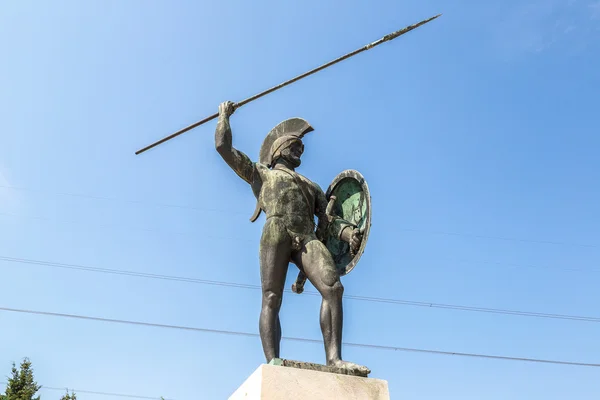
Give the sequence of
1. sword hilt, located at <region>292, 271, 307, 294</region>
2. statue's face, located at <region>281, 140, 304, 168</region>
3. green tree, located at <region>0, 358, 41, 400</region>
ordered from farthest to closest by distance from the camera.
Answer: green tree, located at <region>0, 358, 41, 400</region> → statue's face, located at <region>281, 140, 304, 168</region> → sword hilt, located at <region>292, 271, 307, 294</region>

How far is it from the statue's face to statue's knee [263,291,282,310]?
1.58m

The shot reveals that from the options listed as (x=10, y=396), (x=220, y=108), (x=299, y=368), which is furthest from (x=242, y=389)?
(x=10, y=396)

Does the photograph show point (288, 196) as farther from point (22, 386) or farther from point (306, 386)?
point (22, 386)

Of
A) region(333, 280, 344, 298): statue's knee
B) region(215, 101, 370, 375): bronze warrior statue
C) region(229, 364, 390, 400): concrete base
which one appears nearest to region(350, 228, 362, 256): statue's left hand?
region(215, 101, 370, 375): bronze warrior statue

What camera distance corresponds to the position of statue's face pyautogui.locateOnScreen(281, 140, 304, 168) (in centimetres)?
659

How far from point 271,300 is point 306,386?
1.13 meters

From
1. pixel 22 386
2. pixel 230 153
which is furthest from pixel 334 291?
pixel 22 386

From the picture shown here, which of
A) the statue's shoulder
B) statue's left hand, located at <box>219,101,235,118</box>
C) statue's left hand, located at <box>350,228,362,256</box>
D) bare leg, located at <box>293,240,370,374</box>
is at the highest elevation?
statue's left hand, located at <box>219,101,235,118</box>

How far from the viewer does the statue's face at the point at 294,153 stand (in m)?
6.59

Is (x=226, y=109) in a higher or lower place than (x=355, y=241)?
higher

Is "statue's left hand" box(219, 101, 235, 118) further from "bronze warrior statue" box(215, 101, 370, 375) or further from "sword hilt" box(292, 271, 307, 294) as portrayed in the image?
"sword hilt" box(292, 271, 307, 294)

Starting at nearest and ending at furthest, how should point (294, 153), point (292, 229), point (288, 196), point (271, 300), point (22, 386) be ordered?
point (271, 300)
point (292, 229)
point (288, 196)
point (294, 153)
point (22, 386)

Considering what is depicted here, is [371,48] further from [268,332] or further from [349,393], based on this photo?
[349,393]

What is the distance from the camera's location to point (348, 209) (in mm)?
6504
